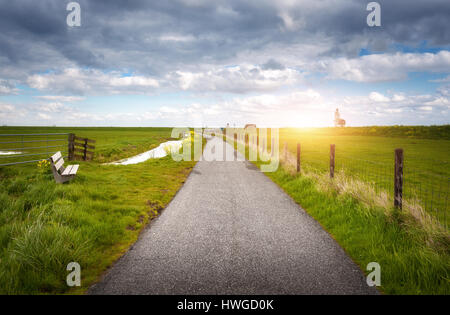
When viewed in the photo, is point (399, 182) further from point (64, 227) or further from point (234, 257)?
point (64, 227)

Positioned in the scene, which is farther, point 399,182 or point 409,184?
point 409,184

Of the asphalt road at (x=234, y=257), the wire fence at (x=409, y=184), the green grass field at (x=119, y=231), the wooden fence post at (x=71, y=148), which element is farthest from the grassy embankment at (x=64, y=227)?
the wooden fence post at (x=71, y=148)

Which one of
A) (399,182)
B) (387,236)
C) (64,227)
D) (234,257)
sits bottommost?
(234,257)

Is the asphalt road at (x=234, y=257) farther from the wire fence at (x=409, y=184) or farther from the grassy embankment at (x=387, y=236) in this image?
the wire fence at (x=409, y=184)

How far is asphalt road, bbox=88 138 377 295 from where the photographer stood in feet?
10.6

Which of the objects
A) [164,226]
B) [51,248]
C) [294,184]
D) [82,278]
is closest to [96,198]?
[164,226]

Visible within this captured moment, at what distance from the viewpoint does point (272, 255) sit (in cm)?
412

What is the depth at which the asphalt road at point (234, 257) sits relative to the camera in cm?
324

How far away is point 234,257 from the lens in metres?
4.03

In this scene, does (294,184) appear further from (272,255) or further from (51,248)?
(51,248)

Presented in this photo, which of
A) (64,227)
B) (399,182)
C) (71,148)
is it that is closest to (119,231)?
(64,227)

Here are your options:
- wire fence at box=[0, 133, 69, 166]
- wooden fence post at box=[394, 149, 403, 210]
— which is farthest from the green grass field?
wire fence at box=[0, 133, 69, 166]
